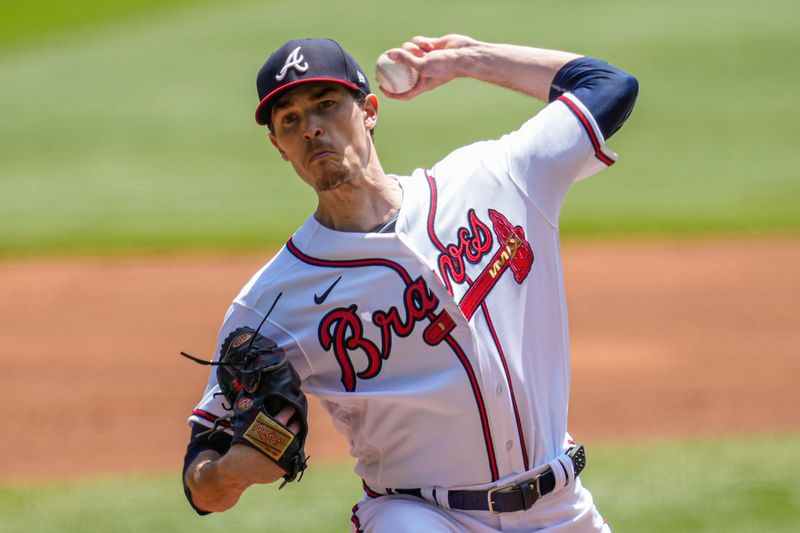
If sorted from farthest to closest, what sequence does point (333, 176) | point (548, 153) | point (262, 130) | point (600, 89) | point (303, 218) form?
point (262, 130) → point (303, 218) → point (600, 89) → point (548, 153) → point (333, 176)

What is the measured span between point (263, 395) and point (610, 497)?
3696mm

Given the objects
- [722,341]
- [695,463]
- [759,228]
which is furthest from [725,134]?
[695,463]

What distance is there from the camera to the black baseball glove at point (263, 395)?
10.1ft

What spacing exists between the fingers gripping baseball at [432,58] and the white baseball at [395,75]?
0.01m

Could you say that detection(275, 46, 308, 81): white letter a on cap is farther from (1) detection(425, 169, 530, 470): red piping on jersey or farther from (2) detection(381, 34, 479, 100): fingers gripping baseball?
(1) detection(425, 169, 530, 470): red piping on jersey

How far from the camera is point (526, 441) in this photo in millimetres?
3307


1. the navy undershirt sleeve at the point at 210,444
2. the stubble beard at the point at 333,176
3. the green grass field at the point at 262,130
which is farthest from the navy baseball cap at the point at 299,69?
the green grass field at the point at 262,130

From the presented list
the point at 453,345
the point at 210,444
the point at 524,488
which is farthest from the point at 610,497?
the point at 210,444

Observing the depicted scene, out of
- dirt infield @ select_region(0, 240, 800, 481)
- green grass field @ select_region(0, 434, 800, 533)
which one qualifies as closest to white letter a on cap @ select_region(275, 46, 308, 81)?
green grass field @ select_region(0, 434, 800, 533)

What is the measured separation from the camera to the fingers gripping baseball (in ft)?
12.3

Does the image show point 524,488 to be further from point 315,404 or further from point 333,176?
point 315,404

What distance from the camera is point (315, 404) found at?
8.66 metres

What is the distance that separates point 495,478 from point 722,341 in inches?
265

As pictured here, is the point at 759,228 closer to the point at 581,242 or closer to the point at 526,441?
the point at 581,242
